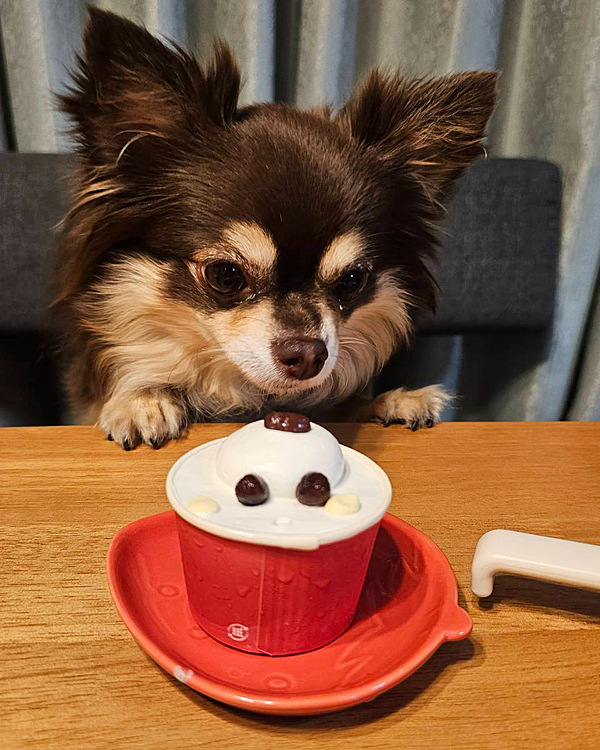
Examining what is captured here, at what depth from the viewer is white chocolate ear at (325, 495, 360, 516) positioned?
0.46 meters

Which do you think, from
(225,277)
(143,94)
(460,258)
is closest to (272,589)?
(225,277)

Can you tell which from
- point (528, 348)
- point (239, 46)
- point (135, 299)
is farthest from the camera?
point (528, 348)

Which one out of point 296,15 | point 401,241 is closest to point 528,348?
point 401,241

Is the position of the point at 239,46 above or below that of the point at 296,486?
above

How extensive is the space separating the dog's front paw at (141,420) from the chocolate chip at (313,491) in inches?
21.0

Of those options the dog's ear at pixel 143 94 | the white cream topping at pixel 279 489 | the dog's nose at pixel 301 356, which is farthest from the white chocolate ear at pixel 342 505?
the dog's ear at pixel 143 94

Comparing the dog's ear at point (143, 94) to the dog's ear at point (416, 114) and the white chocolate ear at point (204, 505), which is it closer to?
the dog's ear at point (416, 114)

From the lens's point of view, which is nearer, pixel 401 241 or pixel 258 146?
pixel 258 146

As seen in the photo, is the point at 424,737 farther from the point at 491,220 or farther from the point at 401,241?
the point at 491,220

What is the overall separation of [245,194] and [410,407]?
46 cm

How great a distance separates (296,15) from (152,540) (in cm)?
141

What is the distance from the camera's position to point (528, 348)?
5.85 ft

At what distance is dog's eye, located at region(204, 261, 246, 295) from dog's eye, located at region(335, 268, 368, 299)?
0.16m

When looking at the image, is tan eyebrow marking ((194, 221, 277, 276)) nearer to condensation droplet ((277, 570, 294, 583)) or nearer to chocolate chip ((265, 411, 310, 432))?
chocolate chip ((265, 411, 310, 432))
